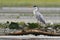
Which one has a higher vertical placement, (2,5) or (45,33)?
(2,5)

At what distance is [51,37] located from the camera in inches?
145

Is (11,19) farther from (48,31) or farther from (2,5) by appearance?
(48,31)

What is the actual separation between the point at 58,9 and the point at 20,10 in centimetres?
91

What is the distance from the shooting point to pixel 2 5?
5.47 meters

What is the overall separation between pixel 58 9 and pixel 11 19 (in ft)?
3.97

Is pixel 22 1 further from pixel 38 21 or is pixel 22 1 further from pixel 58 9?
pixel 38 21

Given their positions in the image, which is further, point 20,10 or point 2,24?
point 20,10

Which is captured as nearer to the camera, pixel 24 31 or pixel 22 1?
pixel 24 31

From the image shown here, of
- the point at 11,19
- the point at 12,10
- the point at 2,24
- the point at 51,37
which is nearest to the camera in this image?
the point at 51,37

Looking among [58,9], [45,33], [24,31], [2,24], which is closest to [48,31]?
[45,33]

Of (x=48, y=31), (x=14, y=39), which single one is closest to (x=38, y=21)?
(x=48, y=31)

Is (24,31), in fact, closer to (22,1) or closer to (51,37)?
(51,37)

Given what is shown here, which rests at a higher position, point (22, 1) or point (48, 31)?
point (22, 1)

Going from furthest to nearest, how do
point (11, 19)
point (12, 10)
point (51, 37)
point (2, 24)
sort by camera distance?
point (12, 10), point (11, 19), point (2, 24), point (51, 37)
